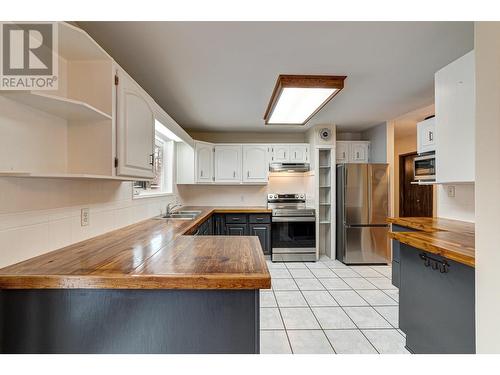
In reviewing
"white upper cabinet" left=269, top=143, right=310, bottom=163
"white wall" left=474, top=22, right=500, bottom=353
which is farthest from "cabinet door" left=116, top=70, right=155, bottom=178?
"white upper cabinet" left=269, top=143, right=310, bottom=163

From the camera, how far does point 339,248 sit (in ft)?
14.8

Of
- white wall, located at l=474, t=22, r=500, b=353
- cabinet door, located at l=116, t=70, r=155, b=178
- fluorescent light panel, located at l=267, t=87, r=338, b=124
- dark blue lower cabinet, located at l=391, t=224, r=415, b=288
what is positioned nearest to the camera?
white wall, located at l=474, t=22, r=500, b=353

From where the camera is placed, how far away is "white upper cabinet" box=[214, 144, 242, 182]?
483 centimetres

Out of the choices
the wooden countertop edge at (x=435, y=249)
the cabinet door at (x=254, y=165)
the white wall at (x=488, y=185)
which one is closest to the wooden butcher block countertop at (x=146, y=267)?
the white wall at (x=488, y=185)

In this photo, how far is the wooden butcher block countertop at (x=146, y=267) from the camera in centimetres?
110

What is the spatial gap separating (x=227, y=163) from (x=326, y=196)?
1.91 meters

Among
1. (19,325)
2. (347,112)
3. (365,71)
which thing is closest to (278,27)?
(365,71)

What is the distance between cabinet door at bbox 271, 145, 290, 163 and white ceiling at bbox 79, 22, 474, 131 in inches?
61.8

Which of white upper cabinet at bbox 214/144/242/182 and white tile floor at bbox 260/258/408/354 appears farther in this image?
white upper cabinet at bbox 214/144/242/182

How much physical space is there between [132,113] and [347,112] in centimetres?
311

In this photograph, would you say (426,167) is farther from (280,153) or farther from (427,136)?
(280,153)

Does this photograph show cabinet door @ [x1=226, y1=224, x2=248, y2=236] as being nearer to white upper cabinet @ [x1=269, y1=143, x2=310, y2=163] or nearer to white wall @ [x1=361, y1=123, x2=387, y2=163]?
white upper cabinet @ [x1=269, y1=143, x2=310, y2=163]

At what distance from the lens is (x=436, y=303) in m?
1.66
